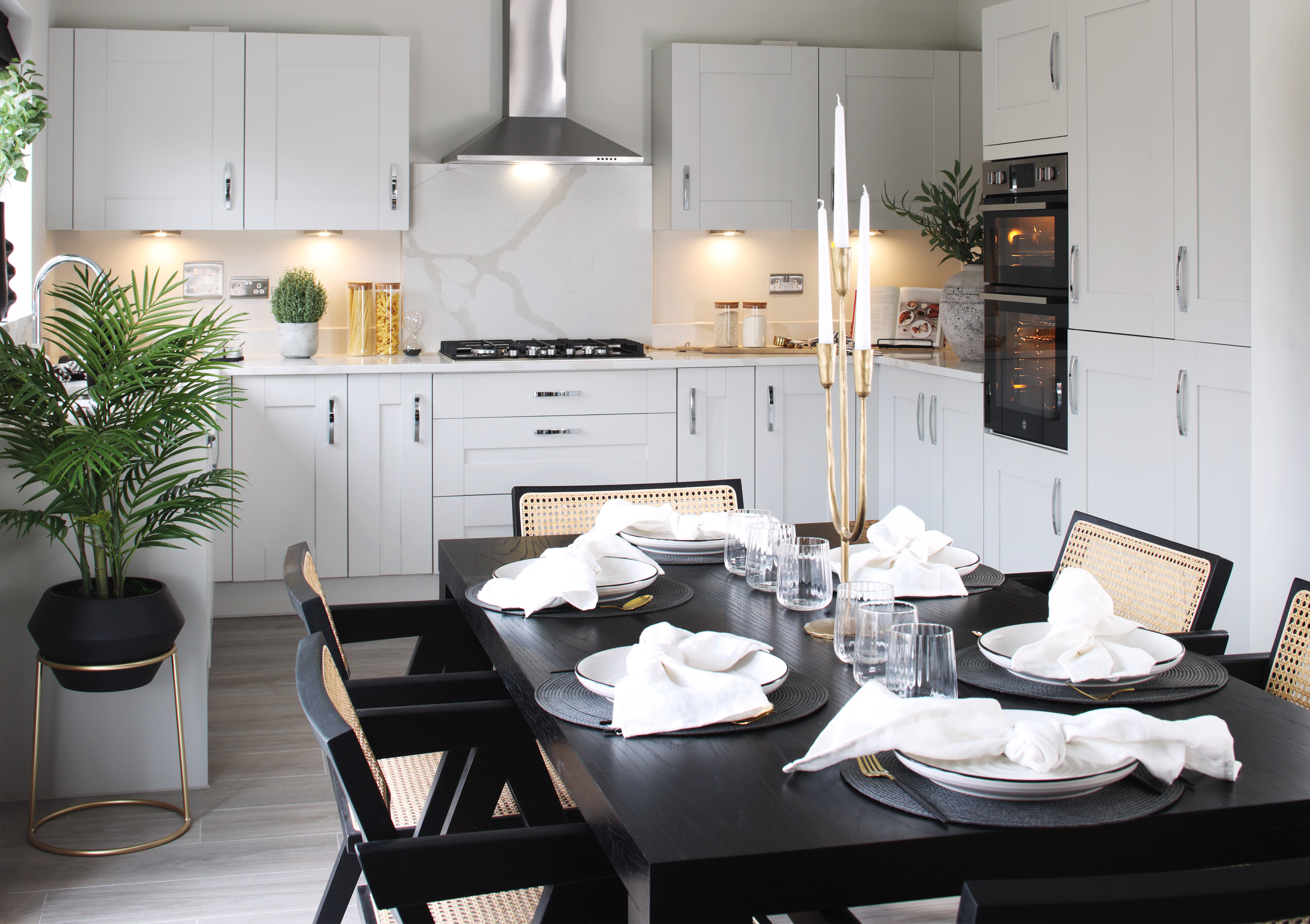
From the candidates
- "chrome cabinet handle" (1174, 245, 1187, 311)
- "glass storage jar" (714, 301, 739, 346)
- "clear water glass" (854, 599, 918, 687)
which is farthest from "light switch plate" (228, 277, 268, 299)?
"clear water glass" (854, 599, 918, 687)

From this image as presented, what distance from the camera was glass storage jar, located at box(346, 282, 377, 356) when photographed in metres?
4.96

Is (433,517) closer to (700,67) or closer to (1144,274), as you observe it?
(700,67)

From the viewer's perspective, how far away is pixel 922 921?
234 cm

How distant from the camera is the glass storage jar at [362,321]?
4965mm

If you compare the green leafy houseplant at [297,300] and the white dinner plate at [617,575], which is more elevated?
the green leafy houseplant at [297,300]

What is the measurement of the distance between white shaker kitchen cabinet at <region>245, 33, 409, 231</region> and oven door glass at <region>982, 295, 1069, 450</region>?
2.25m

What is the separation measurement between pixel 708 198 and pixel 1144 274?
2.10 m

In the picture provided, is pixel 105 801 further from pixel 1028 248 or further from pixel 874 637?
pixel 1028 248

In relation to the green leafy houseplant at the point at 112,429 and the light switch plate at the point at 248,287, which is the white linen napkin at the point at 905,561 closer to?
the green leafy houseplant at the point at 112,429

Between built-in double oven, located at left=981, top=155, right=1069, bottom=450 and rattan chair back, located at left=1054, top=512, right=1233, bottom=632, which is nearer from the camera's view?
rattan chair back, located at left=1054, top=512, right=1233, bottom=632

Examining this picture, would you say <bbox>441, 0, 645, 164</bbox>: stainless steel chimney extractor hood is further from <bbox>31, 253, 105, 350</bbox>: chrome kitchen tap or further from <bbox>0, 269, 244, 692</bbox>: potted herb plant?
<bbox>0, 269, 244, 692</bbox>: potted herb plant

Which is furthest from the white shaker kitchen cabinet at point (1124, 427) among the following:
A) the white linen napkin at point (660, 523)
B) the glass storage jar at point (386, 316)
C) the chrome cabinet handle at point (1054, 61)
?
the glass storage jar at point (386, 316)

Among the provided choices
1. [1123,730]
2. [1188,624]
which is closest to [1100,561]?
[1188,624]

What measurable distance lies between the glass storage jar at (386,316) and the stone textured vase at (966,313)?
213 cm
